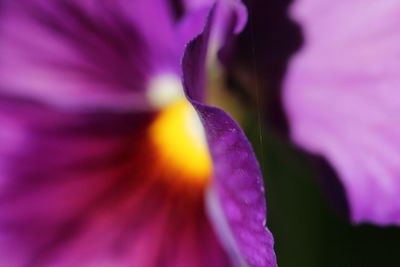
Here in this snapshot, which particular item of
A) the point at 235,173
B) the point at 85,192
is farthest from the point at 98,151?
the point at 235,173

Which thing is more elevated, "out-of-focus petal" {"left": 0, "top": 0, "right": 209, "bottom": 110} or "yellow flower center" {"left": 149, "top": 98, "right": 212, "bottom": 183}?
"out-of-focus petal" {"left": 0, "top": 0, "right": 209, "bottom": 110}

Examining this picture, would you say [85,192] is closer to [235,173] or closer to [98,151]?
[98,151]

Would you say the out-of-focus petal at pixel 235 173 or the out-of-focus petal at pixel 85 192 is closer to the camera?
the out-of-focus petal at pixel 235 173

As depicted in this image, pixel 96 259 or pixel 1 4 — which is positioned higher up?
pixel 1 4

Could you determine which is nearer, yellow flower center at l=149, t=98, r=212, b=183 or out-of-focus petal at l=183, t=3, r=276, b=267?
out-of-focus petal at l=183, t=3, r=276, b=267

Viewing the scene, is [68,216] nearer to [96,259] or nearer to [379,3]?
[96,259]

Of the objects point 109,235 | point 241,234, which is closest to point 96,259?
point 109,235

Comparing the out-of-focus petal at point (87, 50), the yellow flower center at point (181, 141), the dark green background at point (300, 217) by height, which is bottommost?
the dark green background at point (300, 217)
